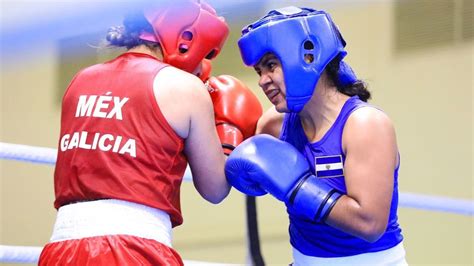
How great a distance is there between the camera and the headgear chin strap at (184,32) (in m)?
1.66

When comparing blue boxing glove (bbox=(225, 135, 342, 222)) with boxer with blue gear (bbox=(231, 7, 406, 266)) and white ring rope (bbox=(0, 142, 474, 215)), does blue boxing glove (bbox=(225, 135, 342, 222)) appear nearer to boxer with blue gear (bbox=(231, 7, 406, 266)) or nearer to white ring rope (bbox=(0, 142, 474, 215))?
boxer with blue gear (bbox=(231, 7, 406, 266))

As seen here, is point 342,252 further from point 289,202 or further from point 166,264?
point 166,264

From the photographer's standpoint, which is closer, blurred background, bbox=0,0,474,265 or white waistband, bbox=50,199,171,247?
white waistband, bbox=50,199,171,247

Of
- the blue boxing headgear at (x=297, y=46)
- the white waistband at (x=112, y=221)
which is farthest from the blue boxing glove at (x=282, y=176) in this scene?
the white waistband at (x=112, y=221)

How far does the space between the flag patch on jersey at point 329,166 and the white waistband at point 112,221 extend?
0.38 m

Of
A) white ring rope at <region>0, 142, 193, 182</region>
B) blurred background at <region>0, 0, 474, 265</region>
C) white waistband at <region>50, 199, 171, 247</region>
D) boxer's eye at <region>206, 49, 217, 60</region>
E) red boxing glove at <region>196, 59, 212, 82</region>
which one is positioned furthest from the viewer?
blurred background at <region>0, 0, 474, 265</region>

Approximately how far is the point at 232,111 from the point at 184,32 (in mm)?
250

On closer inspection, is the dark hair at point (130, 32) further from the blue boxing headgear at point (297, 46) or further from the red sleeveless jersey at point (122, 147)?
the blue boxing headgear at point (297, 46)

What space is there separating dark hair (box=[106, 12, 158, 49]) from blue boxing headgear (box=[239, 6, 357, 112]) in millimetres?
228

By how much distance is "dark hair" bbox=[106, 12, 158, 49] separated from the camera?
5.46 ft

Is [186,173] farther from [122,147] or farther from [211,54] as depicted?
[122,147]

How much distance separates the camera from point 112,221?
152 cm

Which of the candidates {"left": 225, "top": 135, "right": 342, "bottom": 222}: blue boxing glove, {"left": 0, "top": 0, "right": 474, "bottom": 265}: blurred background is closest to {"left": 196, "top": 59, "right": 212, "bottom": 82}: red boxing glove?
{"left": 225, "top": 135, "right": 342, "bottom": 222}: blue boxing glove

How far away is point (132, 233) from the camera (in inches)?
59.6
